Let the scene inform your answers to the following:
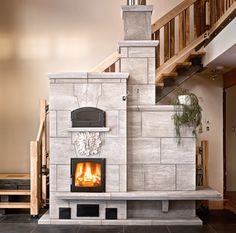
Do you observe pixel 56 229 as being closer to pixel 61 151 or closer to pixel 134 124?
pixel 61 151

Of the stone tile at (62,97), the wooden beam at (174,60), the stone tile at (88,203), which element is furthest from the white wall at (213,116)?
the stone tile at (88,203)

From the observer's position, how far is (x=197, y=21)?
6.52 meters

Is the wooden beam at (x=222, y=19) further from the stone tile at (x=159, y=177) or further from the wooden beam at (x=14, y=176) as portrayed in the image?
the wooden beam at (x=14, y=176)

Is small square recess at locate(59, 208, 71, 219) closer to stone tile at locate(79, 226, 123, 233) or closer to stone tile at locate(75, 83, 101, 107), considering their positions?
stone tile at locate(79, 226, 123, 233)

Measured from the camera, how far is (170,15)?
6.24 m

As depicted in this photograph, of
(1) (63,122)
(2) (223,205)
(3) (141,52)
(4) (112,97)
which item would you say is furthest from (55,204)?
(2) (223,205)

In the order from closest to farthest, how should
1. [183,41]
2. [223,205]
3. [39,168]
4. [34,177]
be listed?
[34,177], [39,168], [183,41], [223,205]

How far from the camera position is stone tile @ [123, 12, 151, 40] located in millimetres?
5777

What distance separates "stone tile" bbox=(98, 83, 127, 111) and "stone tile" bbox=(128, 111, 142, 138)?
0.70 feet

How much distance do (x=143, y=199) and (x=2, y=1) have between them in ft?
15.3

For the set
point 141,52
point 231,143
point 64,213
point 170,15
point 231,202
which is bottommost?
point 231,202

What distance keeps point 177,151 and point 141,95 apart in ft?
3.34

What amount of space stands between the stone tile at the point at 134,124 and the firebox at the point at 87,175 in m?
0.61

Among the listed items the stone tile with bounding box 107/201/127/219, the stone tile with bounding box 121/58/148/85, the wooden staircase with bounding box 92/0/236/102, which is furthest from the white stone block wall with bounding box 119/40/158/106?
the stone tile with bounding box 107/201/127/219
